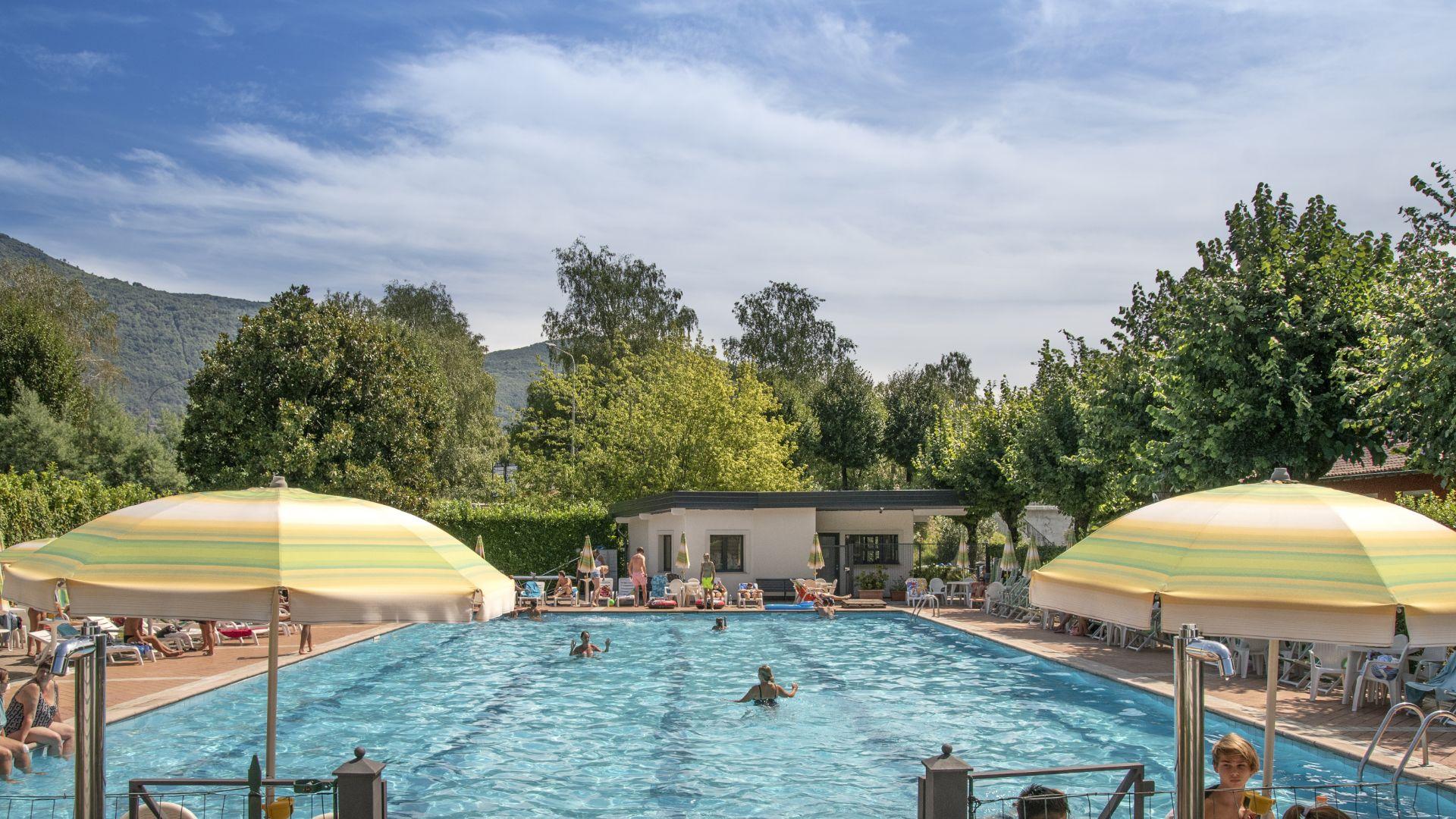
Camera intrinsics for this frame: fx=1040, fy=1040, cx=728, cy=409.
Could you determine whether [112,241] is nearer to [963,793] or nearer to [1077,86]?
[1077,86]

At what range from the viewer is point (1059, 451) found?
26.2 meters

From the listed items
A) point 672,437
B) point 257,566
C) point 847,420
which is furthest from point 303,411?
point 847,420

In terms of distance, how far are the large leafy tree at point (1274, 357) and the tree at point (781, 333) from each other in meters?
41.3

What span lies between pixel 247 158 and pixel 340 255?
20.4 m

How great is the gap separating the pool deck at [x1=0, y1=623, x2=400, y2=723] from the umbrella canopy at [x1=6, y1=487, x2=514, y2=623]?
335 inches

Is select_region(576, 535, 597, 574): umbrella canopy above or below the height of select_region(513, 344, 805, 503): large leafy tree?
below

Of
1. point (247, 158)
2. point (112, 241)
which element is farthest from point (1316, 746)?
point (112, 241)

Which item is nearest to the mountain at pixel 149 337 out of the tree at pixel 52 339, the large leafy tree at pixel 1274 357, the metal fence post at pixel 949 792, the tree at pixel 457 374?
the tree at pixel 52 339

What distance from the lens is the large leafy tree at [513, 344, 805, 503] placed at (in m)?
38.5

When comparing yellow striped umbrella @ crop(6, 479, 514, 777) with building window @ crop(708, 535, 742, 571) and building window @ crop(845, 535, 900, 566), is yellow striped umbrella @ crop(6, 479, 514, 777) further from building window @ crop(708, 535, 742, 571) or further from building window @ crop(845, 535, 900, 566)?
building window @ crop(845, 535, 900, 566)

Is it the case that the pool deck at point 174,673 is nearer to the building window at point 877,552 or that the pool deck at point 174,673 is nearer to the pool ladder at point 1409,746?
the pool ladder at point 1409,746

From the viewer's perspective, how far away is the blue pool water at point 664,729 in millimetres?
10766

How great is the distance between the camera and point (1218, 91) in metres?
14.4

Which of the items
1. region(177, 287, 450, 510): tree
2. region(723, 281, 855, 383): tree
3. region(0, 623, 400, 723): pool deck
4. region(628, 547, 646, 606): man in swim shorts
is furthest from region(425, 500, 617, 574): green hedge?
region(723, 281, 855, 383): tree
